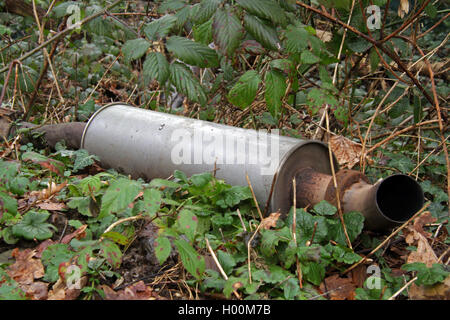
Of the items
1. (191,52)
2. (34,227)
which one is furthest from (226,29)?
(34,227)

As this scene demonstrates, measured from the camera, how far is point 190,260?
1.64 meters

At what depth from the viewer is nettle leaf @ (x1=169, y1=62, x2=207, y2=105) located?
191 cm

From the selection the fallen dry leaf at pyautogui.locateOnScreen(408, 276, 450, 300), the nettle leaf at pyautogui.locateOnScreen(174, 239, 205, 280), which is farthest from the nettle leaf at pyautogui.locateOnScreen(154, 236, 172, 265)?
the fallen dry leaf at pyautogui.locateOnScreen(408, 276, 450, 300)

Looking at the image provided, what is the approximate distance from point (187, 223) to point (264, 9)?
865 mm

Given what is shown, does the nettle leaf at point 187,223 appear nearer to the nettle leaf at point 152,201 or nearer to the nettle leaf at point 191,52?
the nettle leaf at point 152,201

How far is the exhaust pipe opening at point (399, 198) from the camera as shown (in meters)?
1.94

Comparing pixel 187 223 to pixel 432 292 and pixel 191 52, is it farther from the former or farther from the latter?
pixel 432 292

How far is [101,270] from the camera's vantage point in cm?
179

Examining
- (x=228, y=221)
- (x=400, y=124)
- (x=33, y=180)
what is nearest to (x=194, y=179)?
(x=228, y=221)

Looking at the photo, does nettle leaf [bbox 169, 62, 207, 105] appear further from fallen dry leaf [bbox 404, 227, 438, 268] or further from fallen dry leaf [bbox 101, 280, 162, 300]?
fallen dry leaf [bbox 404, 227, 438, 268]

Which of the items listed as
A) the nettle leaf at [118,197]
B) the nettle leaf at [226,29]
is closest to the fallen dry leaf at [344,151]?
the nettle leaf at [226,29]

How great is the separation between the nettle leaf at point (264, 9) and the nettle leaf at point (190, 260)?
0.92 m

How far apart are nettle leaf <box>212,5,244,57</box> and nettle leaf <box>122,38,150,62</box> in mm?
337

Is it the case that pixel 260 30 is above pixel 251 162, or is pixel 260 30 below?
above
